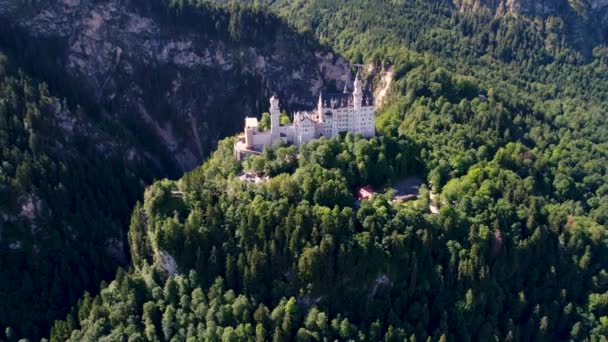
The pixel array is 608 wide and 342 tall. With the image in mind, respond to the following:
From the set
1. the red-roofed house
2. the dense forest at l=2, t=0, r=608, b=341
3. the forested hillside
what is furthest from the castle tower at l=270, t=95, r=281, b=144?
the forested hillside

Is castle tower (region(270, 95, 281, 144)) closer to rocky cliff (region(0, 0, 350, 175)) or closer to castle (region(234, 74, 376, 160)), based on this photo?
castle (region(234, 74, 376, 160))

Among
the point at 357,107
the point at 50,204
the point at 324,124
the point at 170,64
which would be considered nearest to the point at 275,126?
the point at 324,124

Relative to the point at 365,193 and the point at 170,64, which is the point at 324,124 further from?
the point at 170,64

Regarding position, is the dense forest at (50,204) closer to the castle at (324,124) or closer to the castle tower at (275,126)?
the castle at (324,124)

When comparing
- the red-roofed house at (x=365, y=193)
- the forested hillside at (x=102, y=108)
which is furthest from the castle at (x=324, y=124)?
the forested hillside at (x=102, y=108)

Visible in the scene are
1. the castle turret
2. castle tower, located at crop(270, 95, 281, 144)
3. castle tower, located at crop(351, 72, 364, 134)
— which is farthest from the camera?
castle tower, located at crop(351, 72, 364, 134)

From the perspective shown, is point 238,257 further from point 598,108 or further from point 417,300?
point 598,108
